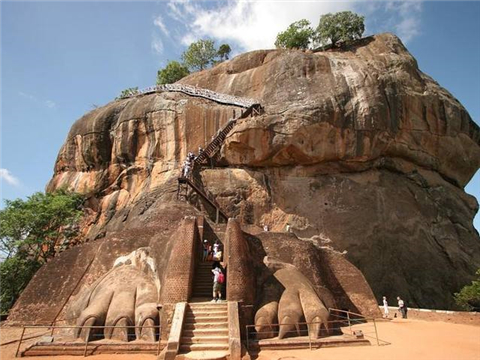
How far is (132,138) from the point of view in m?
25.5

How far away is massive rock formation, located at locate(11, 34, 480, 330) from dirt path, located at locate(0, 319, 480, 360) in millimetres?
9204

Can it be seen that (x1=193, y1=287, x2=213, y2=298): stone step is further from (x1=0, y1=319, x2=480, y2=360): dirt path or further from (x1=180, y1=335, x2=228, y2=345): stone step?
(x1=0, y1=319, x2=480, y2=360): dirt path

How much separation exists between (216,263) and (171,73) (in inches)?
1449

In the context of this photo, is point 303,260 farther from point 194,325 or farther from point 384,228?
point 384,228

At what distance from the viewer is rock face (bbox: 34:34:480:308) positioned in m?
22.3

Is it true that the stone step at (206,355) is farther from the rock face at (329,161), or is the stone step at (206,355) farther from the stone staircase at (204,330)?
the rock face at (329,161)

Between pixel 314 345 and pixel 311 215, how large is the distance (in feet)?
44.9

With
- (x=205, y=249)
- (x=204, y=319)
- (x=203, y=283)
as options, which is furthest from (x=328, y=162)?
(x=204, y=319)

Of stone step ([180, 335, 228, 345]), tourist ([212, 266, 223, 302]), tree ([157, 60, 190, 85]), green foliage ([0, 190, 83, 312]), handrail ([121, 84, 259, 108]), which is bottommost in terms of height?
stone step ([180, 335, 228, 345])

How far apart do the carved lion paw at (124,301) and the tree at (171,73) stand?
34.4 m

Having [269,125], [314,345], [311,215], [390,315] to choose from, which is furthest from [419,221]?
[314,345]

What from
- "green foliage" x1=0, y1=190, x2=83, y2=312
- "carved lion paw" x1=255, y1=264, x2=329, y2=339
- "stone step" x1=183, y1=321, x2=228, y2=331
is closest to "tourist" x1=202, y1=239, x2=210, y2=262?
"carved lion paw" x1=255, y1=264, x2=329, y2=339

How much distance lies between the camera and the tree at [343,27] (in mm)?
32250

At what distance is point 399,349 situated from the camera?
9.45m
